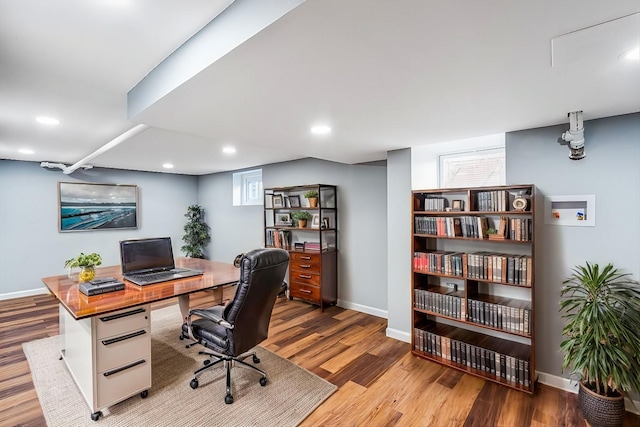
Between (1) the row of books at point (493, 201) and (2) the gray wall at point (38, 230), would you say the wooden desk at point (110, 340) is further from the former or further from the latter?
(2) the gray wall at point (38, 230)

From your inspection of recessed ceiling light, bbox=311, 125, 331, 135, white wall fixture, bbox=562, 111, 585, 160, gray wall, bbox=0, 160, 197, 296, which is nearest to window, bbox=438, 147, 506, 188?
white wall fixture, bbox=562, 111, 585, 160

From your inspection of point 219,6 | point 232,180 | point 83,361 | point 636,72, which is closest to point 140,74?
point 219,6

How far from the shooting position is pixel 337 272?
15.1ft

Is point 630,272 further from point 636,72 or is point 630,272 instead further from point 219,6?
point 219,6

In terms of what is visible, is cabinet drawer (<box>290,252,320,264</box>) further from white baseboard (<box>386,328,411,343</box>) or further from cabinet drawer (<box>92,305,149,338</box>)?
cabinet drawer (<box>92,305,149,338</box>)

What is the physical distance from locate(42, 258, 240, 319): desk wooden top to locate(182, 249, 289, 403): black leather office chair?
26cm

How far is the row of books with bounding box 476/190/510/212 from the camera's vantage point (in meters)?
2.51

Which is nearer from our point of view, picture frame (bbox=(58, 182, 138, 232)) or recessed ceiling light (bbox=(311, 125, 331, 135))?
recessed ceiling light (bbox=(311, 125, 331, 135))

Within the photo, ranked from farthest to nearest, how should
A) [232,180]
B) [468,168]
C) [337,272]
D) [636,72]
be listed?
[232,180]
[337,272]
[468,168]
[636,72]

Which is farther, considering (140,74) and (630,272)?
(630,272)

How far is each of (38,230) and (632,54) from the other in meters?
7.33

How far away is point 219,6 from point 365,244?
3478 mm

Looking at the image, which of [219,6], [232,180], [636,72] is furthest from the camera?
[232,180]

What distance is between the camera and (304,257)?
4.45 meters
